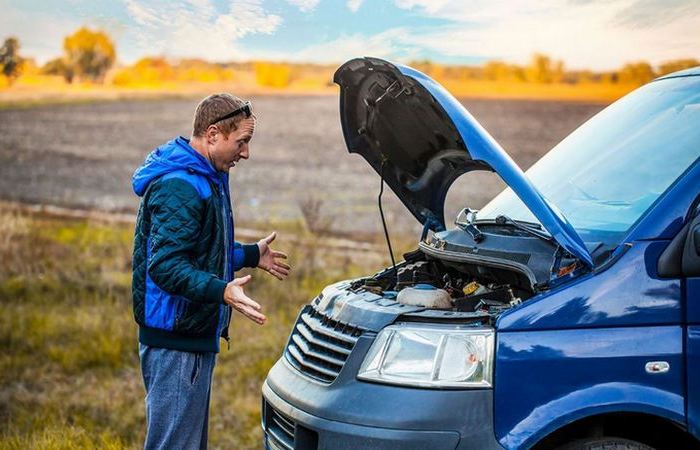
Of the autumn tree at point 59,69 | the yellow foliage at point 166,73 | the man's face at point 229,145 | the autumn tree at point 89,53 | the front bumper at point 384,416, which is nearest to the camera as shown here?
the front bumper at point 384,416

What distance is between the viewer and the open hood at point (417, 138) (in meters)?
3.67

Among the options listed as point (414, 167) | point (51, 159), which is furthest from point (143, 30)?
point (51, 159)

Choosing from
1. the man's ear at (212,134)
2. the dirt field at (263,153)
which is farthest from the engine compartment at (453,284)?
the dirt field at (263,153)

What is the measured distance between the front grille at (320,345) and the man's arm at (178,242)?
471 millimetres

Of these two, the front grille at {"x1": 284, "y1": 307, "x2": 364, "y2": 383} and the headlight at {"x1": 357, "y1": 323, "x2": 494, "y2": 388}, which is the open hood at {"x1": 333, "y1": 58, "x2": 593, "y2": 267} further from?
the front grille at {"x1": 284, "y1": 307, "x2": 364, "y2": 383}

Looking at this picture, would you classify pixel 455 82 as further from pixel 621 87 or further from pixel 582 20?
pixel 582 20

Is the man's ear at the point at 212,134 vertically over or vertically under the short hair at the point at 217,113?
under

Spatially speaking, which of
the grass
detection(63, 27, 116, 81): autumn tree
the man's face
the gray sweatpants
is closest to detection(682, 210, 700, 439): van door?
the man's face

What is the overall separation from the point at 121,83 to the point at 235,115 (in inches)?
796

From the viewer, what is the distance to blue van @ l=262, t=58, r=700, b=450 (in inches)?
132

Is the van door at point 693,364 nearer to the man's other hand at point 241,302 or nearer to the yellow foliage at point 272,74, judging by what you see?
the man's other hand at point 241,302

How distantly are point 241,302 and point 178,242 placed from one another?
392 mm

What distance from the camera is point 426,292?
3945mm

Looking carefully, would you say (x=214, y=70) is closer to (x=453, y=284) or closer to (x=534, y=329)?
(x=453, y=284)
